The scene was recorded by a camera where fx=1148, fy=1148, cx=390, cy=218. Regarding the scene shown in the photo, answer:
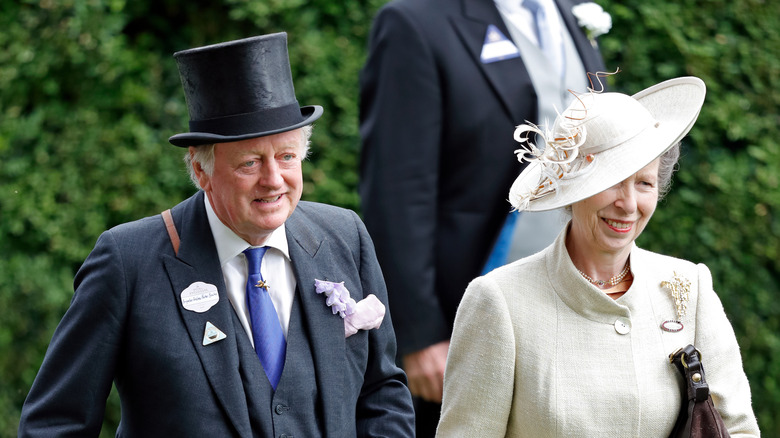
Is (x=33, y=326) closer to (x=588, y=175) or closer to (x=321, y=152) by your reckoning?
(x=321, y=152)

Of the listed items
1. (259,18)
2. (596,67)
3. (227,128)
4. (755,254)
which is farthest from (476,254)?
(755,254)

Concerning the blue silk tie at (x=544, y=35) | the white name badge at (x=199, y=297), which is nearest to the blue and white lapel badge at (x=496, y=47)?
the blue silk tie at (x=544, y=35)

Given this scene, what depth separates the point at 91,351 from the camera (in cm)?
295

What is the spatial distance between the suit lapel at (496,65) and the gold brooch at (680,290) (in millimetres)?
963

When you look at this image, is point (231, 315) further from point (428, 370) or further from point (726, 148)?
point (726, 148)

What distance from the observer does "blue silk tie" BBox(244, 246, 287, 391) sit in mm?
3078

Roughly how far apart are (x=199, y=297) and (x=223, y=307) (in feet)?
0.23

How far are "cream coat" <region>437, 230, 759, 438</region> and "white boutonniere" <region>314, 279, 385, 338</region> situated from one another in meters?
0.24

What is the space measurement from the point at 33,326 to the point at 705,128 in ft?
11.3

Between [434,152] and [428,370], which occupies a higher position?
[434,152]

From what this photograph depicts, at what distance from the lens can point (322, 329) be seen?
3156mm

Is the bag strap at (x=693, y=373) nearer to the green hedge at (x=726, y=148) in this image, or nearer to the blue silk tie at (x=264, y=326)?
the blue silk tie at (x=264, y=326)

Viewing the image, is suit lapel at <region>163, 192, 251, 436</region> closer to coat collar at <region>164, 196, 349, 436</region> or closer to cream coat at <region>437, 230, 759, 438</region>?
coat collar at <region>164, 196, 349, 436</region>

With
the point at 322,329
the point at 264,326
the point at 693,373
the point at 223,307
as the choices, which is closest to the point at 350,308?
the point at 322,329
